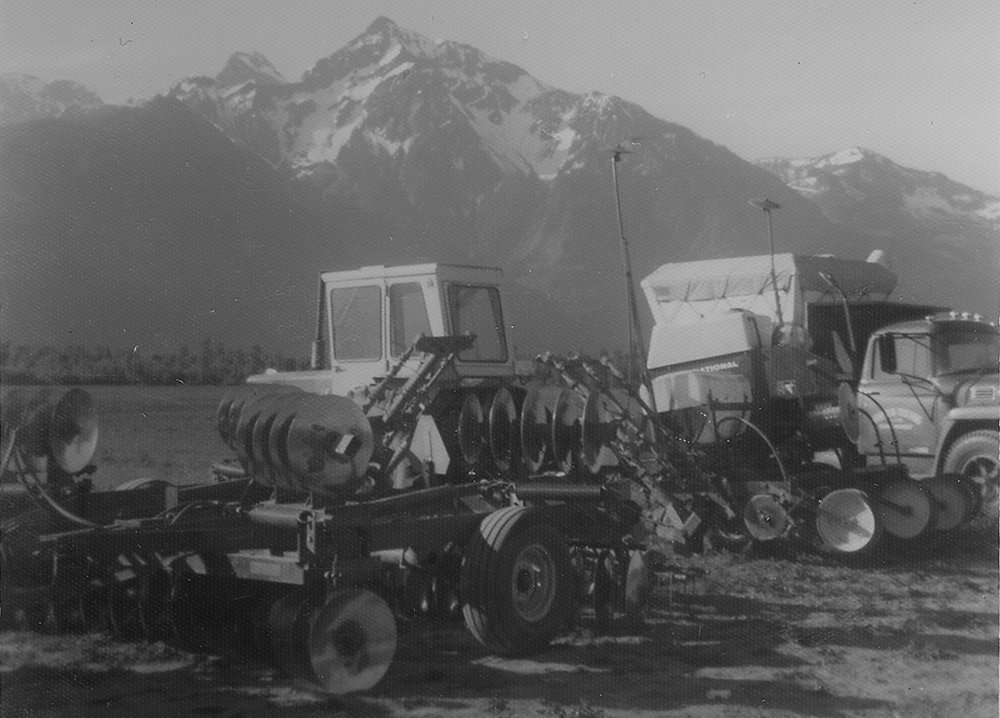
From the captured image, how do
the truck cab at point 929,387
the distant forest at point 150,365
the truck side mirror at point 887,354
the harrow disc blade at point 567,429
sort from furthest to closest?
1. the truck side mirror at point 887,354
2. the truck cab at point 929,387
3. the distant forest at point 150,365
4. the harrow disc blade at point 567,429

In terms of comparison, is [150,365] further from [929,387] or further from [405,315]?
[929,387]

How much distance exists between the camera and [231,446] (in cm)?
564

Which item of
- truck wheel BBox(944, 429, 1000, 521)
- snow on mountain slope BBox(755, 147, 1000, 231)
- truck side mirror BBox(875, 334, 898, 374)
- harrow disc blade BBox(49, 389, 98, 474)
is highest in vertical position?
snow on mountain slope BBox(755, 147, 1000, 231)

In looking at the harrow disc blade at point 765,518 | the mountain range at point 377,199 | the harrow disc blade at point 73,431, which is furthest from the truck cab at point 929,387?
the harrow disc blade at point 73,431

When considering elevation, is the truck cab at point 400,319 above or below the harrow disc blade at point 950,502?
above

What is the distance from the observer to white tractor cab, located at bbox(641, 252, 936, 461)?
31.6 feet

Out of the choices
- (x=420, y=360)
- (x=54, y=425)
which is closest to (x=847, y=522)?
(x=420, y=360)

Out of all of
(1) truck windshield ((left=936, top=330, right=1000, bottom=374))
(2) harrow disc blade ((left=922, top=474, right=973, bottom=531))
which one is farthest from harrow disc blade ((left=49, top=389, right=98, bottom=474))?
(1) truck windshield ((left=936, top=330, right=1000, bottom=374))

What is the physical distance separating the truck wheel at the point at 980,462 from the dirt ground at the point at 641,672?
10.5ft

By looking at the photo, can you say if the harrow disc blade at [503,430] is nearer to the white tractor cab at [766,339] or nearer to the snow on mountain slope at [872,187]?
the white tractor cab at [766,339]

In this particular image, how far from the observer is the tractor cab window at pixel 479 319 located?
275 inches

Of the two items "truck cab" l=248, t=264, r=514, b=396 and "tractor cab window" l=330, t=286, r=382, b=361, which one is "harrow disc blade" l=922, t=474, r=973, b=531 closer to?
"truck cab" l=248, t=264, r=514, b=396

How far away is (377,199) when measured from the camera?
36.1ft

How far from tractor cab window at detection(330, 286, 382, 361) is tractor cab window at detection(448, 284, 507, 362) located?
1.98 ft
